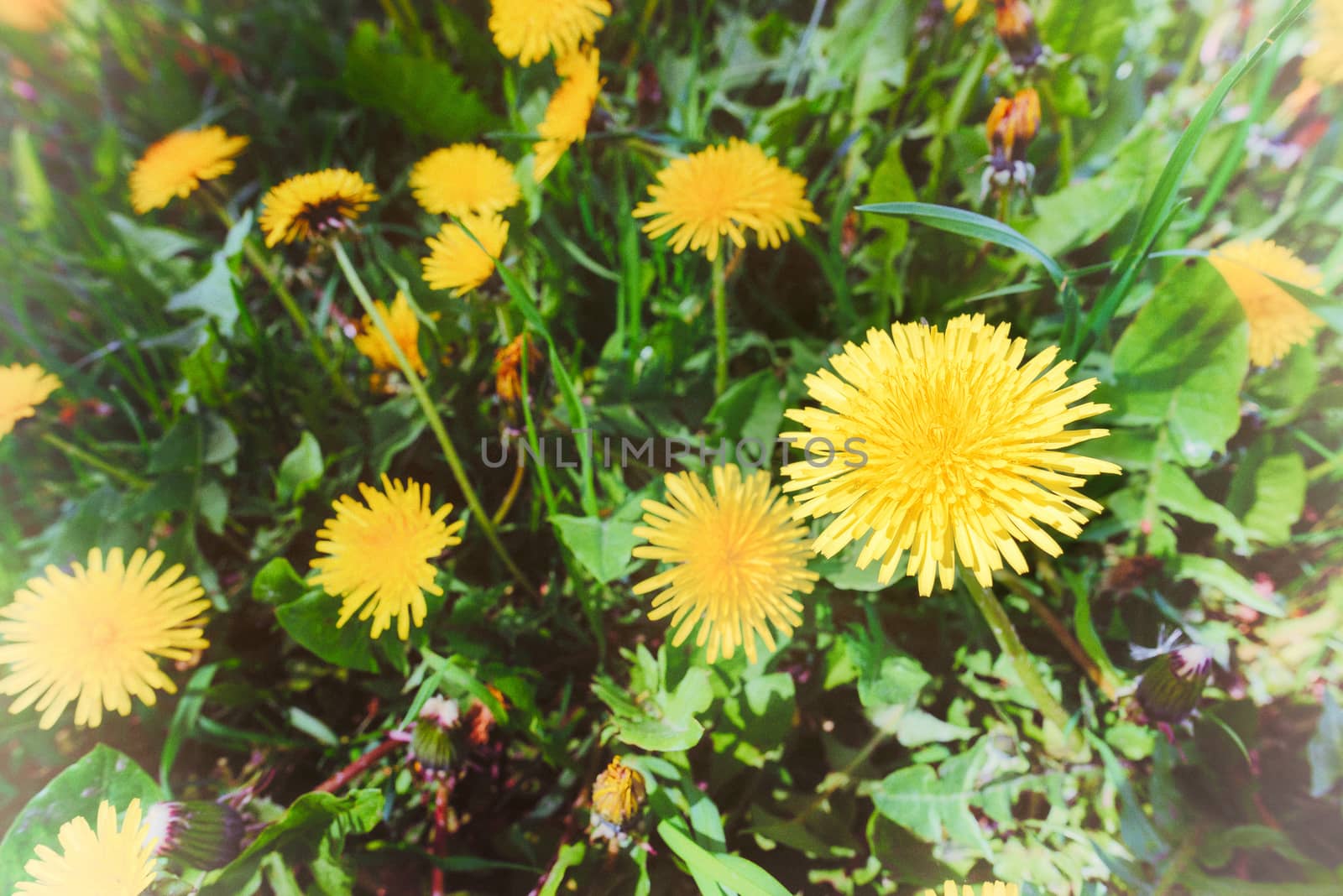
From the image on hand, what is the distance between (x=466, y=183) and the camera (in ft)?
3.14

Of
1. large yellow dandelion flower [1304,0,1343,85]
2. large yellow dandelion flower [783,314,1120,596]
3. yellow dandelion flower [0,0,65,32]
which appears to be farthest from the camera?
yellow dandelion flower [0,0,65,32]

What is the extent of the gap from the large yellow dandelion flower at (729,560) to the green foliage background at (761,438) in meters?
0.06

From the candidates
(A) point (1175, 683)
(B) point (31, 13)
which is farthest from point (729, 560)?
(B) point (31, 13)

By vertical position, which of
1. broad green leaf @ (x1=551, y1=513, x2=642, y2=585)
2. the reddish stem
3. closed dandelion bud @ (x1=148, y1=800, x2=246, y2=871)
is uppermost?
broad green leaf @ (x1=551, y1=513, x2=642, y2=585)

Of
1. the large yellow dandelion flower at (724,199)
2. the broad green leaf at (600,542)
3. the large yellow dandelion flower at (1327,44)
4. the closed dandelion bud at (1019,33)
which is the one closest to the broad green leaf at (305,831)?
the broad green leaf at (600,542)

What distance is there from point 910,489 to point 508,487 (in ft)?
1.85

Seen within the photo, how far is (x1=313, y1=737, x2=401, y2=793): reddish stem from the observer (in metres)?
0.78

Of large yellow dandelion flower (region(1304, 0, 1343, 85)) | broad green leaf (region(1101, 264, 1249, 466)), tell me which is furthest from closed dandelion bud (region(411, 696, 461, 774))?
large yellow dandelion flower (region(1304, 0, 1343, 85))

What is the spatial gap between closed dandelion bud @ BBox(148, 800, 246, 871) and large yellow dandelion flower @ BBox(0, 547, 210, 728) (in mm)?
101

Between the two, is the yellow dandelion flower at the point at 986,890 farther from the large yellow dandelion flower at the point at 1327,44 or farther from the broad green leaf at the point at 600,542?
the large yellow dandelion flower at the point at 1327,44

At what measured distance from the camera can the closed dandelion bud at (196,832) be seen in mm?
666

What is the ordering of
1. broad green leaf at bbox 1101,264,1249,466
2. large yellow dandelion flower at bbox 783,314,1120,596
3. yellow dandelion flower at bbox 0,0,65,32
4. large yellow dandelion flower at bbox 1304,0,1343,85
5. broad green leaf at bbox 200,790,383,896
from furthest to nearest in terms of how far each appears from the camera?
yellow dandelion flower at bbox 0,0,65,32, large yellow dandelion flower at bbox 1304,0,1343,85, broad green leaf at bbox 1101,264,1249,466, broad green leaf at bbox 200,790,383,896, large yellow dandelion flower at bbox 783,314,1120,596

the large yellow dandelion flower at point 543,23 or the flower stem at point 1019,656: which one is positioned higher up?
the large yellow dandelion flower at point 543,23

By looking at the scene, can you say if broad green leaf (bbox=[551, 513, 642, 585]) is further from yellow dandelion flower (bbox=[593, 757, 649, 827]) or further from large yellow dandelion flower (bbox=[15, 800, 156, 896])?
large yellow dandelion flower (bbox=[15, 800, 156, 896])
